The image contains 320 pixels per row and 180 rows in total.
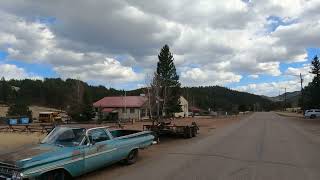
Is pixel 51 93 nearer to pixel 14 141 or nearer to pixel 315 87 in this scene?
pixel 315 87

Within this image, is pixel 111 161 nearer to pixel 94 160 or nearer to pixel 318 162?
pixel 94 160

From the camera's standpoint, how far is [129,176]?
37.9 feet

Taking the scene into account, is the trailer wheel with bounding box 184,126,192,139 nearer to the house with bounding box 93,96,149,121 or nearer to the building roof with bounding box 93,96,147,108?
the house with bounding box 93,96,149,121

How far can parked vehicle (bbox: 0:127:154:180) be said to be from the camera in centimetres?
953

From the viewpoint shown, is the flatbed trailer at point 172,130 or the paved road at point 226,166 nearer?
the paved road at point 226,166

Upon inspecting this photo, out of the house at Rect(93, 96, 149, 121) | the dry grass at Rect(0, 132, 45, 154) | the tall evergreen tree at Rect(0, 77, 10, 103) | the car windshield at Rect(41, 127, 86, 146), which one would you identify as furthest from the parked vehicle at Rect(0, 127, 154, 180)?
the tall evergreen tree at Rect(0, 77, 10, 103)

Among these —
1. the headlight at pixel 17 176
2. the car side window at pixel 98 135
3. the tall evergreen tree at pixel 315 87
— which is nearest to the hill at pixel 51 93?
the tall evergreen tree at pixel 315 87

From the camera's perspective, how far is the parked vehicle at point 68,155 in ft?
31.3

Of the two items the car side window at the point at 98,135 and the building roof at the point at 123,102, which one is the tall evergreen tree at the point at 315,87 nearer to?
the building roof at the point at 123,102

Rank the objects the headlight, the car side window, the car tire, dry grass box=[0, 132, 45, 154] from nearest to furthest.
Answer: the headlight < the car side window < the car tire < dry grass box=[0, 132, 45, 154]

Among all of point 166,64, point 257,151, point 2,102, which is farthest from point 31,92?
point 257,151

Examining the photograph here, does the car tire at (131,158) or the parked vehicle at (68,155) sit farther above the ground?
the parked vehicle at (68,155)

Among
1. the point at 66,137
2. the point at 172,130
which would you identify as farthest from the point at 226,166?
the point at 172,130

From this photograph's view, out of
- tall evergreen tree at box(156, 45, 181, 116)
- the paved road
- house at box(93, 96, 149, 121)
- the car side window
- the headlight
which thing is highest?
tall evergreen tree at box(156, 45, 181, 116)
